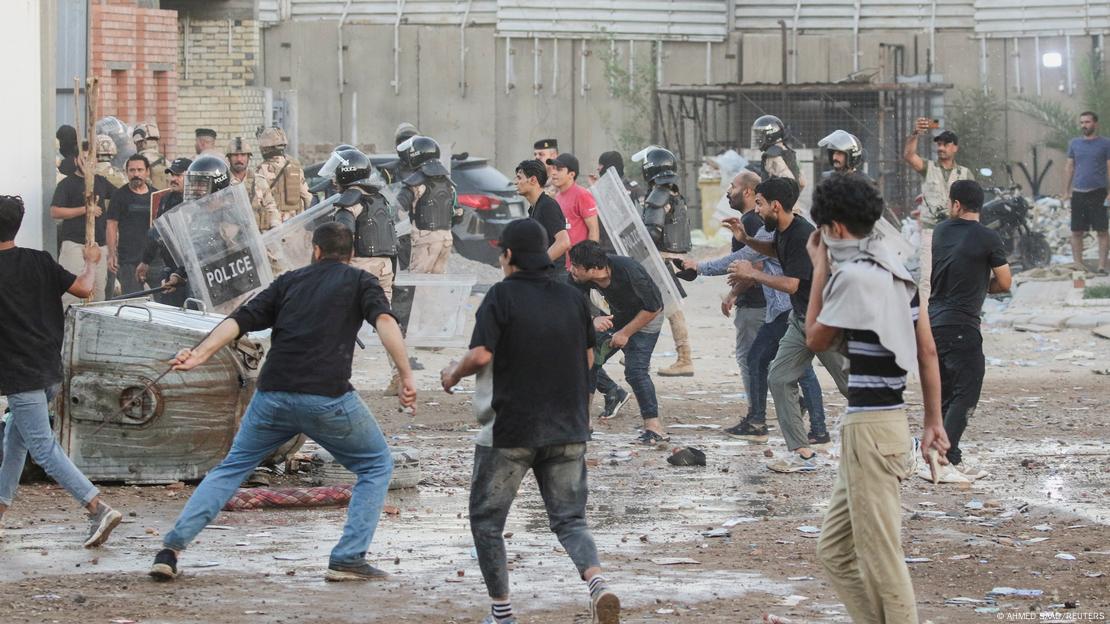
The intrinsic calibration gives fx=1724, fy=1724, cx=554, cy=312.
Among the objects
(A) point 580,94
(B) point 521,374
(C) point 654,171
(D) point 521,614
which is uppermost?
(A) point 580,94

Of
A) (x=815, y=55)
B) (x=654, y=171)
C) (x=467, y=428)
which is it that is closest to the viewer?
(x=467, y=428)

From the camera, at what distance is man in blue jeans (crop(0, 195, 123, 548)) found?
7.14m

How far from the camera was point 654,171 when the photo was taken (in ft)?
40.9

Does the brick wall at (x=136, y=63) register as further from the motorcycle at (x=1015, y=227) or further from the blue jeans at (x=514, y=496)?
the blue jeans at (x=514, y=496)

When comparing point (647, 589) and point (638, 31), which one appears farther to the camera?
point (638, 31)

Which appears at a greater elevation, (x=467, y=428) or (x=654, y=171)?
(x=654, y=171)

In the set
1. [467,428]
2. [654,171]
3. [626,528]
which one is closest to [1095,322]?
[654,171]

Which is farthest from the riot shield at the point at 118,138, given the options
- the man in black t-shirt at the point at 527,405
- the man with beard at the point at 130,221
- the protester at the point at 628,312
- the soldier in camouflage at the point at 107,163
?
the man in black t-shirt at the point at 527,405

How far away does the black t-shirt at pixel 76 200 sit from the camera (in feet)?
42.3

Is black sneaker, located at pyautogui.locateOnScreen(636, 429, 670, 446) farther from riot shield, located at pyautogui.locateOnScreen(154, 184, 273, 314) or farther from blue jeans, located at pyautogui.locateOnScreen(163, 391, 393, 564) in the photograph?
blue jeans, located at pyautogui.locateOnScreen(163, 391, 393, 564)

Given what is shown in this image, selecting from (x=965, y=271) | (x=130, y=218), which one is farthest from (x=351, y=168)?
(x=965, y=271)

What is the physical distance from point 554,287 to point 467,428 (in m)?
5.19

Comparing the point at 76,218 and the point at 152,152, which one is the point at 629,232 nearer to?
the point at 76,218

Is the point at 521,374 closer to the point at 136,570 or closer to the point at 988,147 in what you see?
the point at 136,570
